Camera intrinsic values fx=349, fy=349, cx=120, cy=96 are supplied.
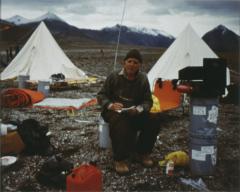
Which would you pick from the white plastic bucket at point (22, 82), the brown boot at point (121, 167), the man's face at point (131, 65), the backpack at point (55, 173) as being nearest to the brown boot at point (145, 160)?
the brown boot at point (121, 167)

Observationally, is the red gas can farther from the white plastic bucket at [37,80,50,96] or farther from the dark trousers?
the white plastic bucket at [37,80,50,96]

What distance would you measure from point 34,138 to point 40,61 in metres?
6.50

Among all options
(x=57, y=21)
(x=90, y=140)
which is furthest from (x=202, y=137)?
(x=57, y=21)

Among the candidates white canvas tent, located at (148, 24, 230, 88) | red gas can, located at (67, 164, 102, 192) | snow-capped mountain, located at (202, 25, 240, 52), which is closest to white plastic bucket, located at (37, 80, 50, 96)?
white canvas tent, located at (148, 24, 230, 88)

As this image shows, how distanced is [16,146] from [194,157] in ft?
6.15

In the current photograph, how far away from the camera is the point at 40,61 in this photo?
1005 centimetres

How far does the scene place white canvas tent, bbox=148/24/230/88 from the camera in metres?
7.25

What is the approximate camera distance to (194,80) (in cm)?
340

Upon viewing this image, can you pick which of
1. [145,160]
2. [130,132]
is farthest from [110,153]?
[130,132]

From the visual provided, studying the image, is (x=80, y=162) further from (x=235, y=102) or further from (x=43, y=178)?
(x=235, y=102)

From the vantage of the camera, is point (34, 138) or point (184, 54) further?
point (184, 54)

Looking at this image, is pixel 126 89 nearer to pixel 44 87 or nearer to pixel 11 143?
pixel 11 143

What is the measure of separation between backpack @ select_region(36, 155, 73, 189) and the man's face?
1.09 meters

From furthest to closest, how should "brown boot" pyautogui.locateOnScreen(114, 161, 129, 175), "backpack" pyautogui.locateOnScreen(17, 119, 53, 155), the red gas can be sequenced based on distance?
1. "backpack" pyautogui.locateOnScreen(17, 119, 53, 155)
2. "brown boot" pyautogui.locateOnScreen(114, 161, 129, 175)
3. the red gas can
